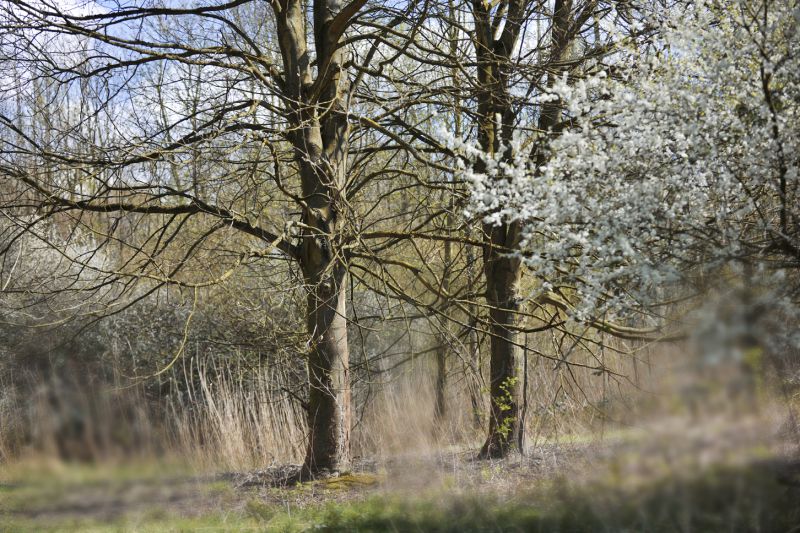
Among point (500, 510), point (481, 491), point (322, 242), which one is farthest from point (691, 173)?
point (322, 242)

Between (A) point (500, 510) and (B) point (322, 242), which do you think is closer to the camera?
(A) point (500, 510)

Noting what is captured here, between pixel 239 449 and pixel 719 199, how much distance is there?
17.1 feet

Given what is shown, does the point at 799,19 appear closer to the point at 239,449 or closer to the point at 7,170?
the point at 7,170

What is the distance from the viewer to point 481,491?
5.48 meters

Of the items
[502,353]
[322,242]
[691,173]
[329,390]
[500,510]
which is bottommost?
[500,510]

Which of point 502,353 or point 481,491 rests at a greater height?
point 502,353

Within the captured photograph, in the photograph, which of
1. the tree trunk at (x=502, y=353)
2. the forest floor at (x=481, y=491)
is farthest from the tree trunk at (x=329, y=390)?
the tree trunk at (x=502, y=353)

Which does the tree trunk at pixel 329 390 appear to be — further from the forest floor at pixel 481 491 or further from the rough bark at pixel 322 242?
the forest floor at pixel 481 491

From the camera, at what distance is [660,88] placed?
398cm

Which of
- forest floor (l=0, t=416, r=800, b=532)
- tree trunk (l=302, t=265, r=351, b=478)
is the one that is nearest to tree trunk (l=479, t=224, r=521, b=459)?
forest floor (l=0, t=416, r=800, b=532)

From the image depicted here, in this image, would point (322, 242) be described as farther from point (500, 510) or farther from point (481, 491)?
point (500, 510)

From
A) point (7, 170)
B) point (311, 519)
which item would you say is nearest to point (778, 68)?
point (311, 519)

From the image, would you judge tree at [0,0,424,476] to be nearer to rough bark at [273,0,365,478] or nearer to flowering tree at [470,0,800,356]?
rough bark at [273,0,365,478]

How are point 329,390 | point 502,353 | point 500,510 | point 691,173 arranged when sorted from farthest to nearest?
point 502,353, point 329,390, point 500,510, point 691,173
